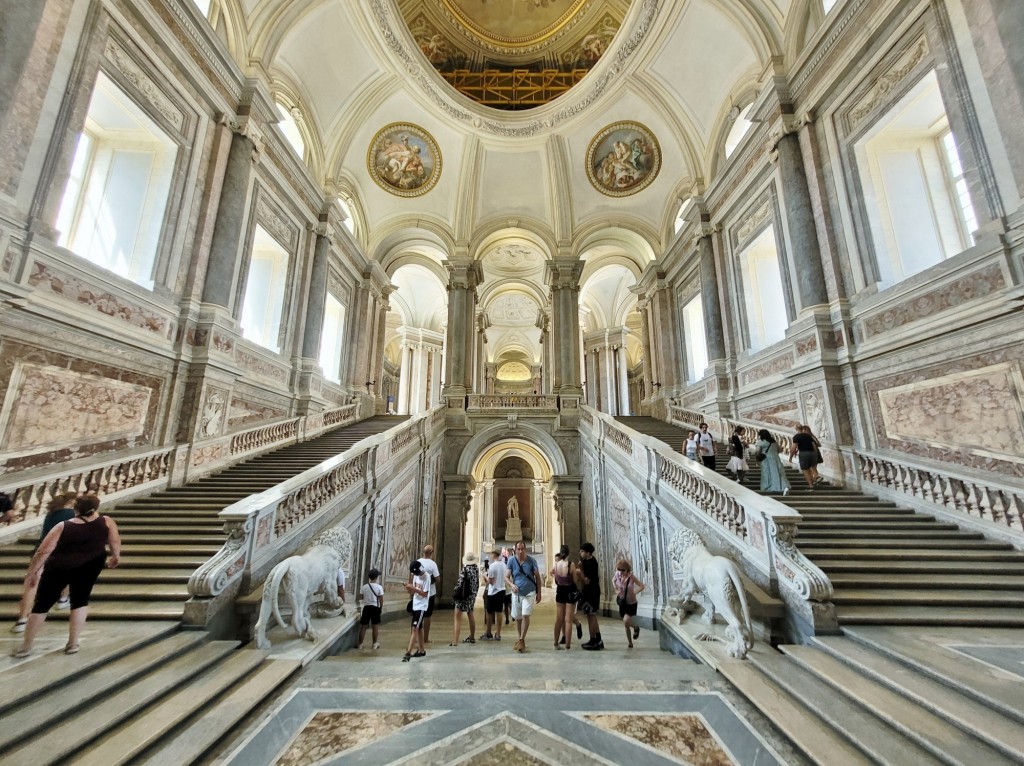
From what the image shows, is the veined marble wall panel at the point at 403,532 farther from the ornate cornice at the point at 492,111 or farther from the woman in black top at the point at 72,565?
the ornate cornice at the point at 492,111

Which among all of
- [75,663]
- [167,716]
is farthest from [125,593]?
[167,716]

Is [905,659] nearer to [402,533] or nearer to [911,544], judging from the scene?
[911,544]

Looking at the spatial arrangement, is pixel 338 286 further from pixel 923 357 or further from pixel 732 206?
pixel 923 357

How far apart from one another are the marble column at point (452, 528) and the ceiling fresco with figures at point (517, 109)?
8236 mm

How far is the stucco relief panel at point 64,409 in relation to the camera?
15.9 feet

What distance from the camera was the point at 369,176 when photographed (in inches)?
557

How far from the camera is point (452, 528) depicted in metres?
12.0

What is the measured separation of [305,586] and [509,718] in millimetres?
2278

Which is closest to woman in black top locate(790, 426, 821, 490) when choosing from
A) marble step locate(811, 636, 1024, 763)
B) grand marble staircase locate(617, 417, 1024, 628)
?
grand marble staircase locate(617, 417, 1024, 628)

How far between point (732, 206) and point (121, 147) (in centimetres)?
1265

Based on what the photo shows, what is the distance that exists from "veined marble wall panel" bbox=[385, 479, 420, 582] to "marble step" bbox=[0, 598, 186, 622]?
4.34m

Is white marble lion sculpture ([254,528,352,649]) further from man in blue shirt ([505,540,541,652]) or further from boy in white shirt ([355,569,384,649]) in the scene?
man in blue shirt ([505,540,541,652])

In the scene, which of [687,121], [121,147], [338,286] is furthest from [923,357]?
[338,286]

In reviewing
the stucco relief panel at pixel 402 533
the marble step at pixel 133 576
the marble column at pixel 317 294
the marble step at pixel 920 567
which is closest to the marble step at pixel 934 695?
the marble step at pixel 920 567
